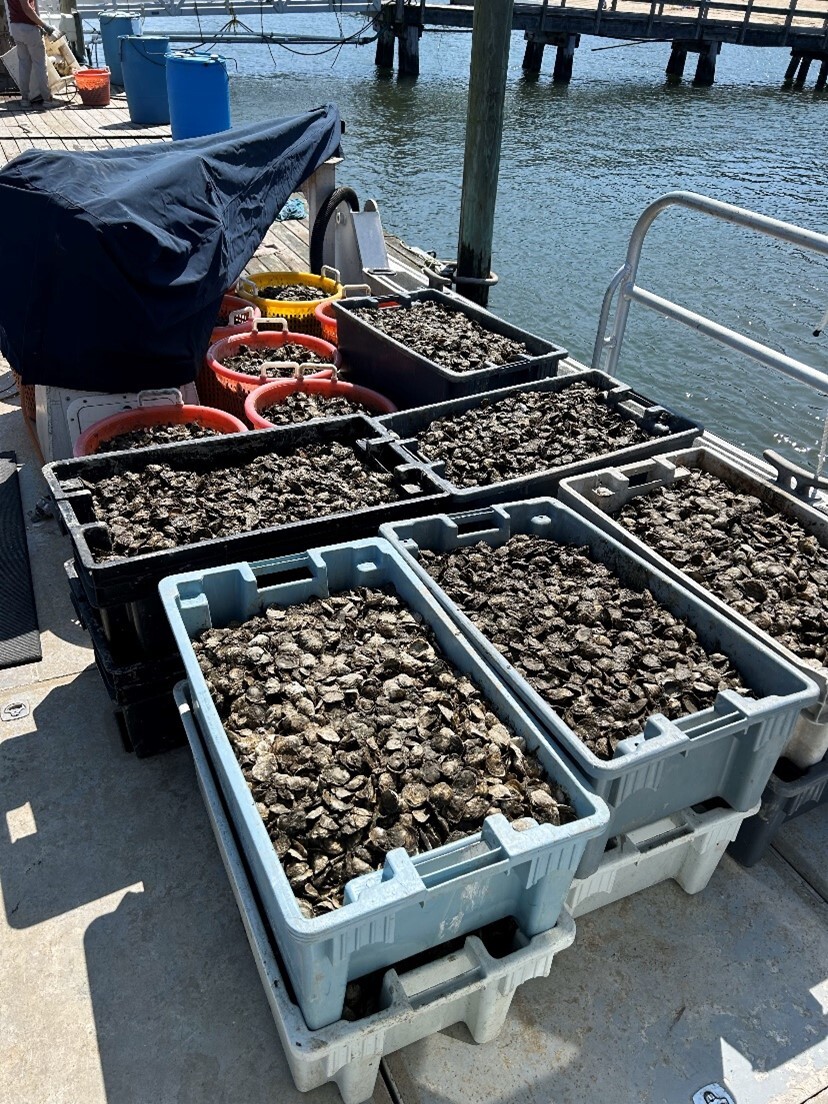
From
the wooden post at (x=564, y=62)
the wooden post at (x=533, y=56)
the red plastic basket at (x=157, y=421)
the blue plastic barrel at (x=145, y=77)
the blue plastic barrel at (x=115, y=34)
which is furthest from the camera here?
the wooden post at (x=533, y=56)

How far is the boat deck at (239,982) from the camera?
1963 millimetres

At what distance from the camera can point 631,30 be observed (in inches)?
1047

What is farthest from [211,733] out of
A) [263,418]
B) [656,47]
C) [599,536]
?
[656,47]

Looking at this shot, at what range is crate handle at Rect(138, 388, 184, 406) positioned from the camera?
368 cm

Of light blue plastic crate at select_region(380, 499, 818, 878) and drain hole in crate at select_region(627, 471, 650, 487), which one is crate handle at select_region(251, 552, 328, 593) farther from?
drain hole in crate at select_region(627, 471, 650, 487)

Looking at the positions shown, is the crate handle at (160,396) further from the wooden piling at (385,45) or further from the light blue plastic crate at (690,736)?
the wooden piling at (385,45)

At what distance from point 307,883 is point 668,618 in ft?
4.28

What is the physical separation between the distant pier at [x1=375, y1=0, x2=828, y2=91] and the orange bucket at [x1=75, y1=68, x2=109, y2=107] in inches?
679

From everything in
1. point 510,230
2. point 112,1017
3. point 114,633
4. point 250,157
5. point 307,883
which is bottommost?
point 510,230

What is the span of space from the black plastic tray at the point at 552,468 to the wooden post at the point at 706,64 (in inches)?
1095

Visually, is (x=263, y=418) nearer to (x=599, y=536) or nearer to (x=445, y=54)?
(x=599, y=536)

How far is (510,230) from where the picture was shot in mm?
12391

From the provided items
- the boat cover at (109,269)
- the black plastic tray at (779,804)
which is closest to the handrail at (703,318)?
the black plastic tray at (779,804)

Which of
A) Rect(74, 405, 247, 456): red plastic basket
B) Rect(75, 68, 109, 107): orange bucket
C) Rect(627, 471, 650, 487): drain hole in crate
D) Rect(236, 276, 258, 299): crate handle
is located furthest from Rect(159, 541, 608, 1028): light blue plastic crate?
Rect(75, 68, 109, 107): orange bucket
